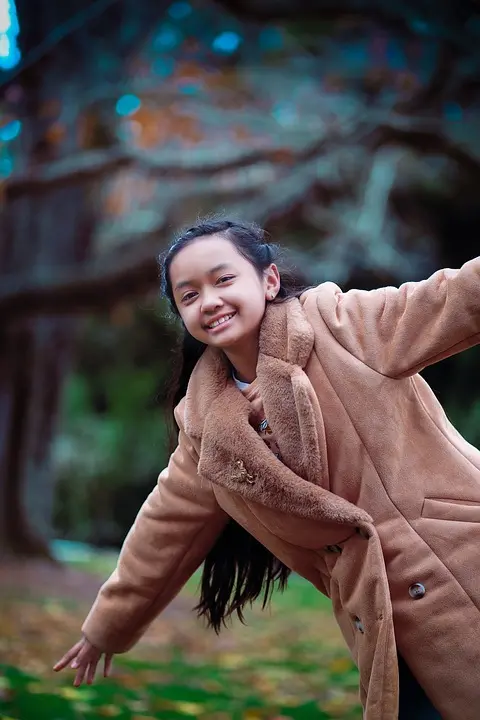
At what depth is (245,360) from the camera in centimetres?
164

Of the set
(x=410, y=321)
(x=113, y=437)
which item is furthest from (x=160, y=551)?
(x=113, y=437)

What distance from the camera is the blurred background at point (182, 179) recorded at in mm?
4746

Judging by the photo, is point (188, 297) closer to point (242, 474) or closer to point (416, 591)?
point (242, 474)

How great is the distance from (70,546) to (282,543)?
5.40 meters

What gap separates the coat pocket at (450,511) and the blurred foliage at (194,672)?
1.79 metres

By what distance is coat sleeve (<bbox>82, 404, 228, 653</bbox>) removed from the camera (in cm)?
173

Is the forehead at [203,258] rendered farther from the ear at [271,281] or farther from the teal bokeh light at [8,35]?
the teal bokeh light at [8,35]

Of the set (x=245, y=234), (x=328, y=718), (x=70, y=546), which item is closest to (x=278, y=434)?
(x=245, y=234)

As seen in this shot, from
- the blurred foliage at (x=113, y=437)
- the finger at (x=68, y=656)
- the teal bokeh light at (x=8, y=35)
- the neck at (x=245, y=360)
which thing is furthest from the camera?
the blurred foliage at (x=113, y=437)

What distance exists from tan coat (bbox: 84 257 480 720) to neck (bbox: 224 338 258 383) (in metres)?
0.06

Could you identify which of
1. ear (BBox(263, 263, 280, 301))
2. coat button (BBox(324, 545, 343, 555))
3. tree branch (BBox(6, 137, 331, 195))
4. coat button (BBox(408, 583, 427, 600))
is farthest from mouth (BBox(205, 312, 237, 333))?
tree branch (BBox(6, 137, 331, 195))

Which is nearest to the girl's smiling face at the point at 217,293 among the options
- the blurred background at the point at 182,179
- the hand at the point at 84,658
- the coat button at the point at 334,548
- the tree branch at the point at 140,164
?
the coat button at the point at 334,548

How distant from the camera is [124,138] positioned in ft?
20.3

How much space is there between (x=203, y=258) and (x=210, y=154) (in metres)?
4.60
